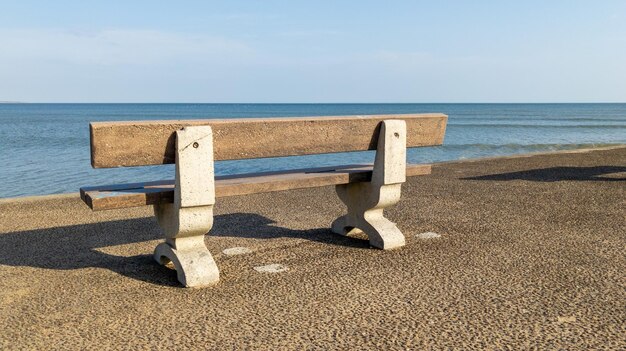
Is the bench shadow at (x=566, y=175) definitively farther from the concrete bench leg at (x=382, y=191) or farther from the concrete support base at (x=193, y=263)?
the concrete support base at (x=193, y=263)

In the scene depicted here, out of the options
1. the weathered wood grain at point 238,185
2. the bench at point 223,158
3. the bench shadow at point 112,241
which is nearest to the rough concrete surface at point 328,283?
the bench shadow at point 112,241

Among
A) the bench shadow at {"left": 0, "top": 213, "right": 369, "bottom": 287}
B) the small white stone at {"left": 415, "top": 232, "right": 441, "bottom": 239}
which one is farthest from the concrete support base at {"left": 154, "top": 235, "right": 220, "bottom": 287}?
the small white stone at {"left": 415, "top": 232, "right": 441, "bottom": 239}

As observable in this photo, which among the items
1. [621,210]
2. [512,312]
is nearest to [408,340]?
[512,312]

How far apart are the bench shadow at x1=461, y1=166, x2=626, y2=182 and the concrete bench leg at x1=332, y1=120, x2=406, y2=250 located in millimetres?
4956

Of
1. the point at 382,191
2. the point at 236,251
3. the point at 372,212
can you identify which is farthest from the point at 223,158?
the point at 372,212

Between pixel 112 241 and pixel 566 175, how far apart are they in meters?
7.66

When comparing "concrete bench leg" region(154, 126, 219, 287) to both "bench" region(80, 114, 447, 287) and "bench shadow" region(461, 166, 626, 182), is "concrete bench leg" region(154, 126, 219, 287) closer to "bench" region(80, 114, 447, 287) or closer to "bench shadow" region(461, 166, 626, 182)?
"bench" region(80, 114, 447, 287)

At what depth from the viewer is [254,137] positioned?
14.0 feet

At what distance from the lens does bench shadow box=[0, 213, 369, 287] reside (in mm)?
4555

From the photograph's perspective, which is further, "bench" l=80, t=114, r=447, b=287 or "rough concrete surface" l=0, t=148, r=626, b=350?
"bench" l=80, t=114, r=447, b=287

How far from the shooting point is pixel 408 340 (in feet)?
10.0

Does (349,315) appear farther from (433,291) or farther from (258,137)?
(258,137)

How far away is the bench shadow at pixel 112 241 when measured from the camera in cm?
455

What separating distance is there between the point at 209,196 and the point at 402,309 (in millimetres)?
1576
